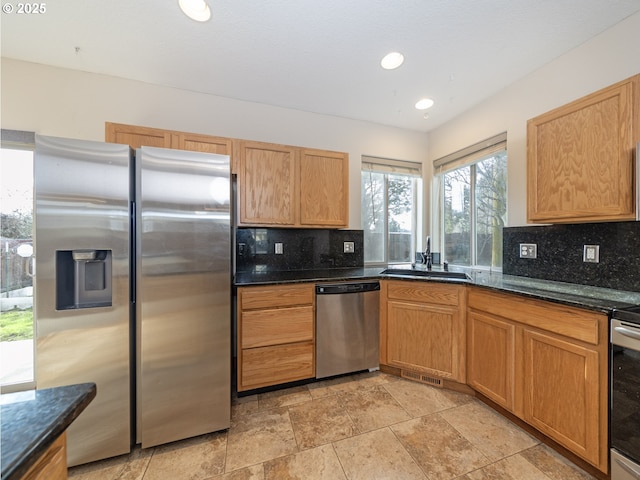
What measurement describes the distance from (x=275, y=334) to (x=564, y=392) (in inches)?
72.5

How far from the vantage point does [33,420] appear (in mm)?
485

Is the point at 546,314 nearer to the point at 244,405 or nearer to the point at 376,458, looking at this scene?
the point at 376,458

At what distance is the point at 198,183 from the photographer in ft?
5.24

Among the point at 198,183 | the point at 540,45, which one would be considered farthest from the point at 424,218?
the point at 198,183

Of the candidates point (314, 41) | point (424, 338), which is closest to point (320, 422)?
point (424, 338)

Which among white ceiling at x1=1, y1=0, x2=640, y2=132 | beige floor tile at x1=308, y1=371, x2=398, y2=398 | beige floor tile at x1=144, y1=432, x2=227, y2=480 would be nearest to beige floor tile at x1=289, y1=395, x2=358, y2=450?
beige floor tile at x1=308, y1=371, x2=398, y2=398

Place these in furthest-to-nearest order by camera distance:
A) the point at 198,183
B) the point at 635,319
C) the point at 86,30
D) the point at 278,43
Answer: the point at 278,43 < the point at 86,30 < the point at 198,183 < the point at 635,319

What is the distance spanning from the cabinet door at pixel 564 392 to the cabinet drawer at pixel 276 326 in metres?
1.52

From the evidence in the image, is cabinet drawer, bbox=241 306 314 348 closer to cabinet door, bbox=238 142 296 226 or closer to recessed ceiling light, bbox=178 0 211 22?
cabinet door, bbox=238 142 296 226

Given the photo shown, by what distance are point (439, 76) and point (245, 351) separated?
9.34 ft

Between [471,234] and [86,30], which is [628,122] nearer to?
[471,234]

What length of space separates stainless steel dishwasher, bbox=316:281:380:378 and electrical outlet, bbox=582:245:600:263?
1.49 meters

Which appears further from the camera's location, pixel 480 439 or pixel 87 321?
pixel 480 439

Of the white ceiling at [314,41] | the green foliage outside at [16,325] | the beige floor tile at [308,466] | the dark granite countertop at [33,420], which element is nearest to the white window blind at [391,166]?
the white ceiling at [314,41]
